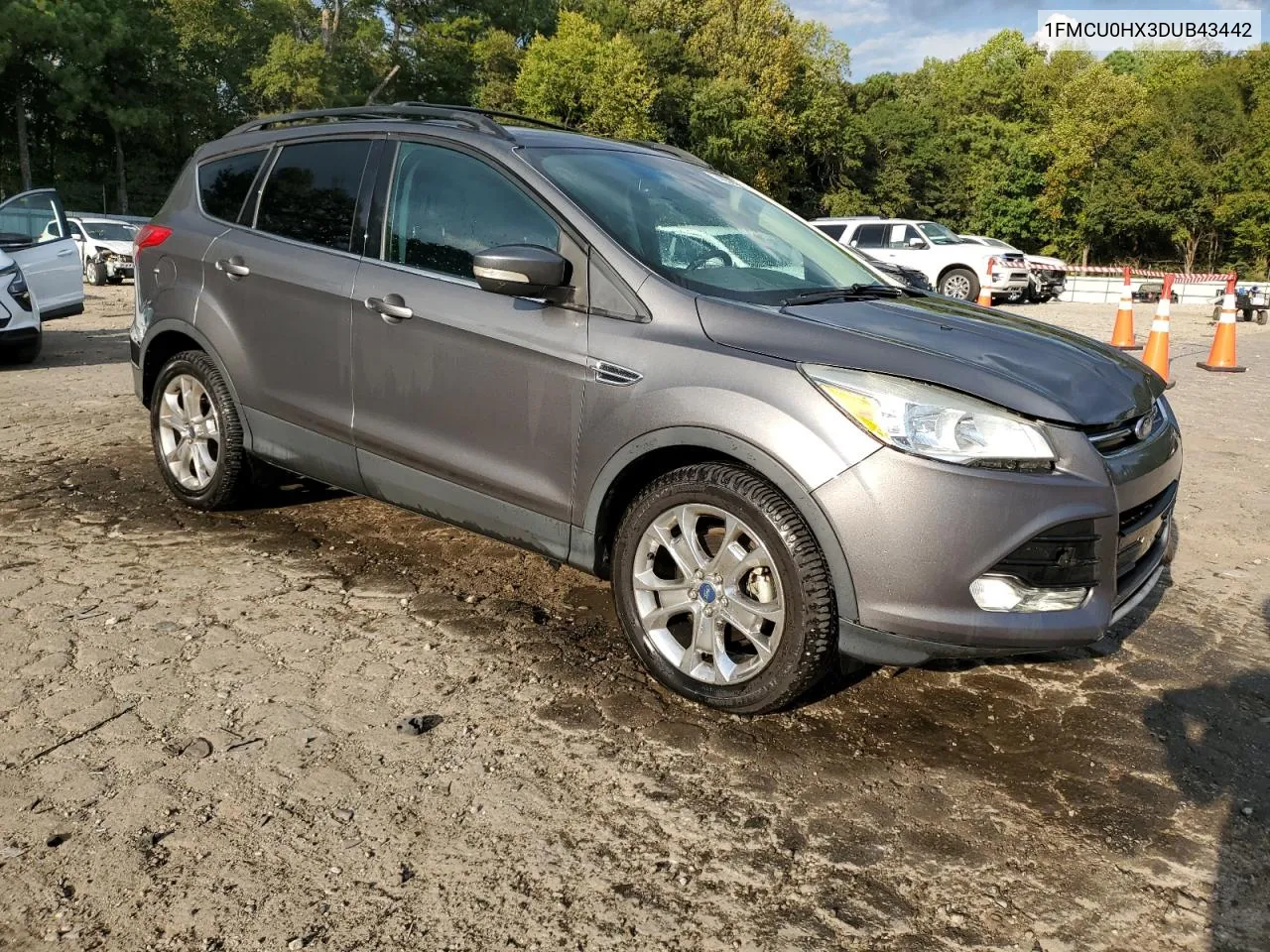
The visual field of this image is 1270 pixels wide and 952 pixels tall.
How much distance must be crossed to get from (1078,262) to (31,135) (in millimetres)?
49790

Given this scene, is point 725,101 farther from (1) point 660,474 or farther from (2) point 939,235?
(1) point 660,474

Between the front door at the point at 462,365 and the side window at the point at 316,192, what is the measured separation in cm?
25

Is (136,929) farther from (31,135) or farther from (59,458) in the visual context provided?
(31,135)

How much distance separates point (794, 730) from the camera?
330 centimetres

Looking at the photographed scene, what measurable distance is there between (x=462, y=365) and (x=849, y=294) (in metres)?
1.37

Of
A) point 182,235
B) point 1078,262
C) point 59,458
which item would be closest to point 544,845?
point 182,235

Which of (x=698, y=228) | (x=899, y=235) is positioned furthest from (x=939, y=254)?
(x=698, y=228)

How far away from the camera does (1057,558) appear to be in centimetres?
300

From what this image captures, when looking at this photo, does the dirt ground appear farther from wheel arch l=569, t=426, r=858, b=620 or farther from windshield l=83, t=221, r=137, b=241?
windshield l=83, t=221, r=137, b=241

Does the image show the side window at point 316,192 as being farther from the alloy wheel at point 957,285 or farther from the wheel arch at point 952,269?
the wheel arch at point 952,269

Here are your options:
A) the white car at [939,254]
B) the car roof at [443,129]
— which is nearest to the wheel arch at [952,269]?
the white car at [939,254]

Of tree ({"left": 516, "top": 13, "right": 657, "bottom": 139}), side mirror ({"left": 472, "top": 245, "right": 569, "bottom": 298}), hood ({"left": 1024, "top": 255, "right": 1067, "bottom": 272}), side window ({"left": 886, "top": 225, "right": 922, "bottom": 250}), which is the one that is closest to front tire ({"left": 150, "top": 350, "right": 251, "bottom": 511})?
side mirror ({"left": 472, "top": 245, "right": 569, "bottom": 298})

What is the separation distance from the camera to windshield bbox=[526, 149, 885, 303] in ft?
12.0

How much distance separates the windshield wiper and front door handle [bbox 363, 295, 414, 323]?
1.38m
